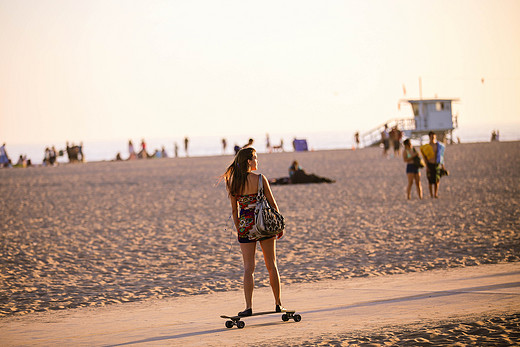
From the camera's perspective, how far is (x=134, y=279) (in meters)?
9.83

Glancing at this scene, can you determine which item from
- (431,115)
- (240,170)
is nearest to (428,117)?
(431,115)

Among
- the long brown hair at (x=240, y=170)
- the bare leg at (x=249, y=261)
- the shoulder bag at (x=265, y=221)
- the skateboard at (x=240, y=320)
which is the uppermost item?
the long brown hair at (x=240, y=170)

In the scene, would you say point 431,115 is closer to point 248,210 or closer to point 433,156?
point 433,156

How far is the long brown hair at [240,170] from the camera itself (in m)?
6.70

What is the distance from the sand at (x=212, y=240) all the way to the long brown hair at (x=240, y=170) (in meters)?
1.51

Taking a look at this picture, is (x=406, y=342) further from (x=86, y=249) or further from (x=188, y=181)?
(x=188, y=181)

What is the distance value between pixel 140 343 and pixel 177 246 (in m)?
6.92

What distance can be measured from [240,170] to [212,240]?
7.09 meters

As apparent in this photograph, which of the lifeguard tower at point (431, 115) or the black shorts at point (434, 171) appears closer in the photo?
the black shorts at point (434, 171)

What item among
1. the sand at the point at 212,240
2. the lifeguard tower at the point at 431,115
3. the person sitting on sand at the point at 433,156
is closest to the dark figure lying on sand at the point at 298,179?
the sand at the point at 212,240

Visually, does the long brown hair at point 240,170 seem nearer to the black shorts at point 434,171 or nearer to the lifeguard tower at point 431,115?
the black shorts at point 434,171

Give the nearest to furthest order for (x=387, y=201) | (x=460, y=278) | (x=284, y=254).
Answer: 1. (x=460, y=278)
2. (x=284, y=254)
3. (x=387, y=201)

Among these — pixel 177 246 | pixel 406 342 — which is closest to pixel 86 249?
pixel 177 246

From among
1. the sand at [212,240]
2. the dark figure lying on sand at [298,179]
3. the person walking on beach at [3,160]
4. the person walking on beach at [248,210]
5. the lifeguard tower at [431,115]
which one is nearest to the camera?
the person walking on beach at [248,210]
